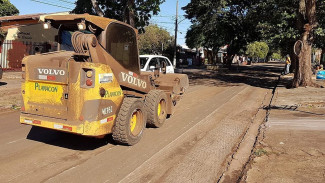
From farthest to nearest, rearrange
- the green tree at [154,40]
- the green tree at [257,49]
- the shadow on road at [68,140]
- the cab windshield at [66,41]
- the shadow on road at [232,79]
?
1. the green tree at [257,49]
2. the green tree at [154,40]
3. the shadow on road at [232,79]
4. the cab windshield at [66,41]
5. the shadow on road at [68,140]

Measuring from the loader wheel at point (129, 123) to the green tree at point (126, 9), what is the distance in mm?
11254

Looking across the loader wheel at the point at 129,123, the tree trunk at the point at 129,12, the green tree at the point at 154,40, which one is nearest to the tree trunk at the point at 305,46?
the tree trunk at the point at 129,12

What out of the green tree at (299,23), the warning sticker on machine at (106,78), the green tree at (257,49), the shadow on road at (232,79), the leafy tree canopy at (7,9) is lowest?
the shadow on road at (232,79)

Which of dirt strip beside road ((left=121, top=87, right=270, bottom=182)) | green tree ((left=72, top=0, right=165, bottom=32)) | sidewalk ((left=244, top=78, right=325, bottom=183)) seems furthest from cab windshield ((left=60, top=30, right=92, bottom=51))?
green tree ((left=72, top=0, right=165, bottom=32))

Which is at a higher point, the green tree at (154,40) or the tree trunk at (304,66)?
the green tree at (154,40)

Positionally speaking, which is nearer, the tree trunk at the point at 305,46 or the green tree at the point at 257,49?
the tree trunk at the point at 305,46

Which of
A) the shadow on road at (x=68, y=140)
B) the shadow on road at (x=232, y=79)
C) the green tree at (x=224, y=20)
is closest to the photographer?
the shadow on road at (x=68, y=140)

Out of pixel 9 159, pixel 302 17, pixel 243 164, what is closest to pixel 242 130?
pixel 243 164

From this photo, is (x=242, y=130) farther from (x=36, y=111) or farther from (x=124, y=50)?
(x=36, y=111)

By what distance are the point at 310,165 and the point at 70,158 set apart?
4.23 meters

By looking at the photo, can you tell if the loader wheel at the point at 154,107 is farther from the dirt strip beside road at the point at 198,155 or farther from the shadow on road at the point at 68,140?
the shadow on road at the point at 68,140

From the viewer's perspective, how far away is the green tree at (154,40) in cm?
4566

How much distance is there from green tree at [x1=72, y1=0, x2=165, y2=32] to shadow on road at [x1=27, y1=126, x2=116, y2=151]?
430 inches

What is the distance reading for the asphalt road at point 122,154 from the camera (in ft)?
13.9
